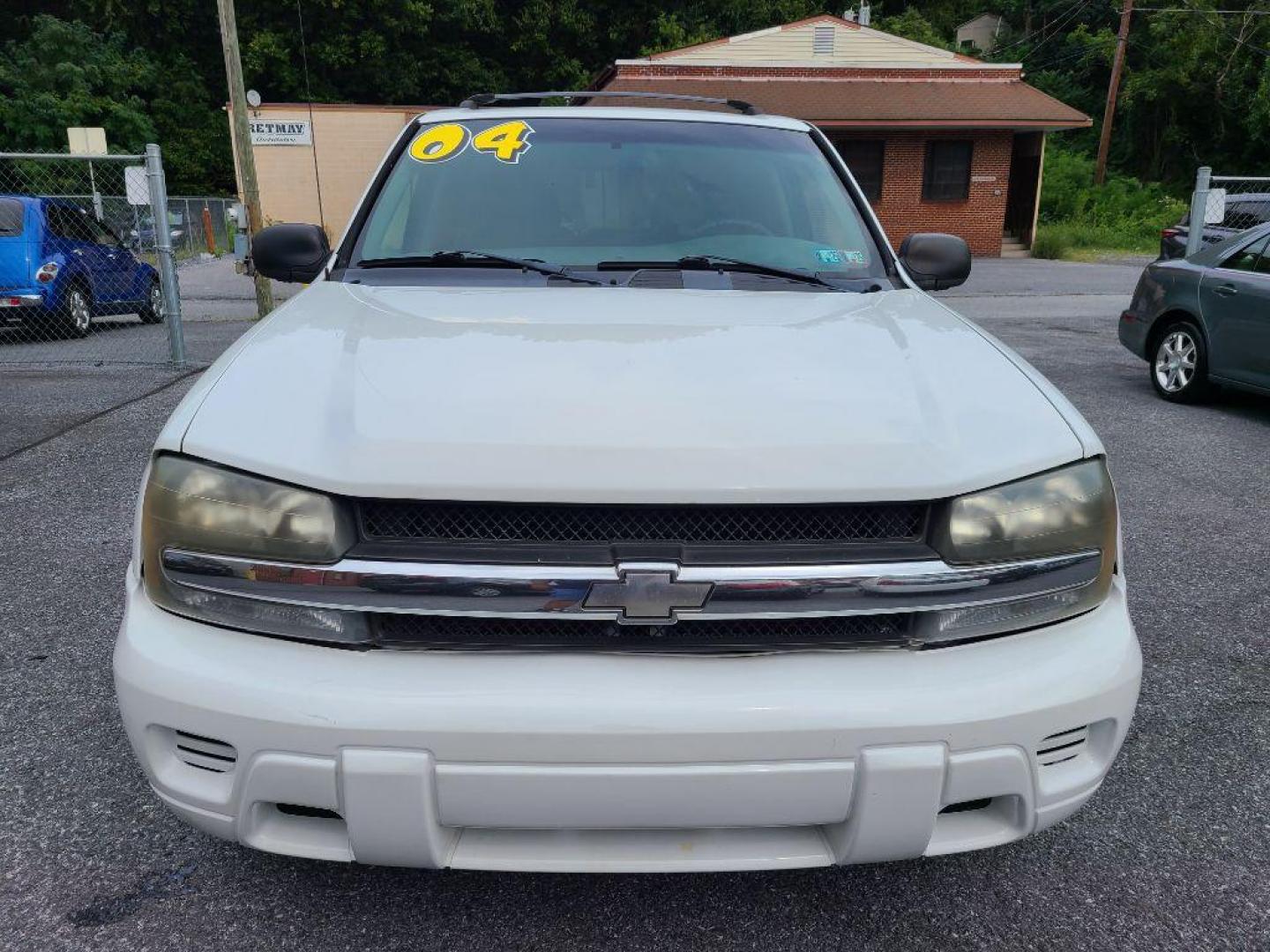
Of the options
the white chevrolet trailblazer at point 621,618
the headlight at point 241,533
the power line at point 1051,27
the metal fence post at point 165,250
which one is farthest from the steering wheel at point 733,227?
the power line at point 1051,27

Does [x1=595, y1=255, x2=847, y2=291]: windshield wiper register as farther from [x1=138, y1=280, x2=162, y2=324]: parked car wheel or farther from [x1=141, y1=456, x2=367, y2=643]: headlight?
[x1=138, y1=280, x2=162, y2=324]: parked car wheel

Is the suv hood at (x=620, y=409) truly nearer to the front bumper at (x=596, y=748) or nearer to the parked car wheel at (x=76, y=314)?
the front bumper at (x=596, y=748)

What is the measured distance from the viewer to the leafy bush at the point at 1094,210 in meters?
26.7

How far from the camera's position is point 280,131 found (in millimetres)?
21000

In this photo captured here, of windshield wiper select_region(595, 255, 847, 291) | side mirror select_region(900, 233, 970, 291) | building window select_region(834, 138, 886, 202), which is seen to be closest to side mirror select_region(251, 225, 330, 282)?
windshield wiper select_region(595, 255, 847, 291)

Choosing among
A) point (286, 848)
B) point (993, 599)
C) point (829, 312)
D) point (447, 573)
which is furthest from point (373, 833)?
point (829, 312)

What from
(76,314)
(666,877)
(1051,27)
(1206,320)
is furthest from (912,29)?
(666,877)

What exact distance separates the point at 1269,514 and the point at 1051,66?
1868 inches

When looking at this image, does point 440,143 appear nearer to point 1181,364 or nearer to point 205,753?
point 205,753

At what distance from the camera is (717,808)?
5.05ft

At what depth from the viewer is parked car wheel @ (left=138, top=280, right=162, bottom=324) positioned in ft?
39.2

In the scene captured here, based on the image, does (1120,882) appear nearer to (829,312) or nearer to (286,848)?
(829,312)

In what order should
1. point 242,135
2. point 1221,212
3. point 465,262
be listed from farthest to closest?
point 242,135
point 1221,212
point 465,262

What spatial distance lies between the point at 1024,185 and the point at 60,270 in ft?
80.3
